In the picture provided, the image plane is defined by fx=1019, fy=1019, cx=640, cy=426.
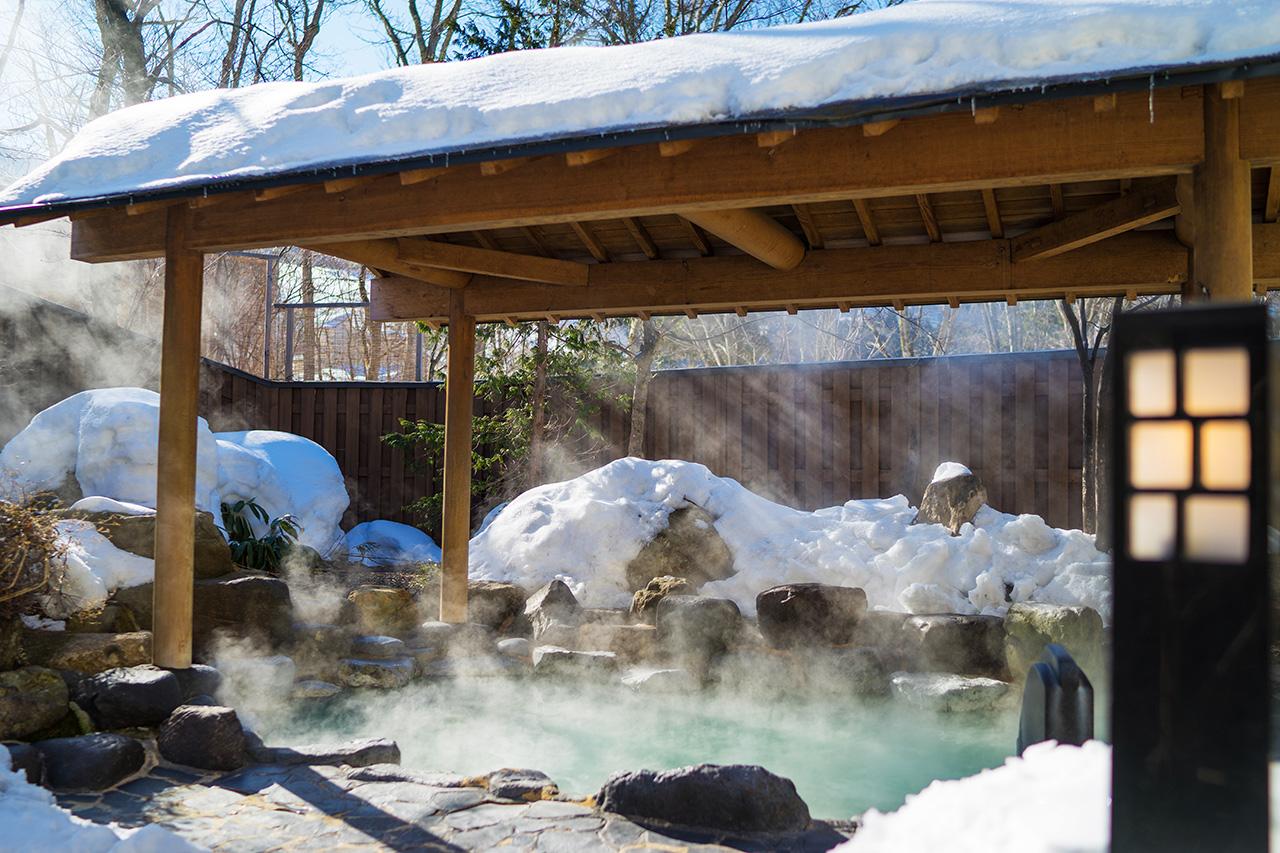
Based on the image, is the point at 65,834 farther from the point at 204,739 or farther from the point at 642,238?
the point at 642,238

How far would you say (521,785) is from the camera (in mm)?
3895

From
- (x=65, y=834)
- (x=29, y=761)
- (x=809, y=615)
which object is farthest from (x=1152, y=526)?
(x=809, y=615)

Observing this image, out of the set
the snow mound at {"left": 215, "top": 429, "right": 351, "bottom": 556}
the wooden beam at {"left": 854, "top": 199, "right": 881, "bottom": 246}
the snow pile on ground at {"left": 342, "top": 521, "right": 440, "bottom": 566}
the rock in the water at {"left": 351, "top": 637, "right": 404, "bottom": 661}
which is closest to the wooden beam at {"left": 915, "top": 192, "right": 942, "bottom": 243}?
the wooden beam at {"left": 854, "top": 199, "right": 881, "bottom": 246}

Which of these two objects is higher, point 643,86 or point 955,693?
point 643,86

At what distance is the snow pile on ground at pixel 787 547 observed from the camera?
720 cm

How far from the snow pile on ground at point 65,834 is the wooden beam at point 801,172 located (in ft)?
8.64

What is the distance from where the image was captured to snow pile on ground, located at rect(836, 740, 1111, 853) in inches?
70.6

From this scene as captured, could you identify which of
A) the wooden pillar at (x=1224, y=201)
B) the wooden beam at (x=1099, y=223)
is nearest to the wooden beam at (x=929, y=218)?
the wooden beam at (x=1099, y=223)

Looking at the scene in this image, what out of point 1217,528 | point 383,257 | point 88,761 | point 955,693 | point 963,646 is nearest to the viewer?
point 1217,528

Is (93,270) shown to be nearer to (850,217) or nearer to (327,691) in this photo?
(327,691)

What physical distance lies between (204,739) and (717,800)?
7.28ft

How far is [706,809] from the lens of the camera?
3482mm

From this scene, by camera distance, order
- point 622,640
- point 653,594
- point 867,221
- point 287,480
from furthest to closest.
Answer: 1. point 287,480
2. point 653,594
3. point 622,640
4. point 867,221

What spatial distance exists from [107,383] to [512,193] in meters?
7.69
